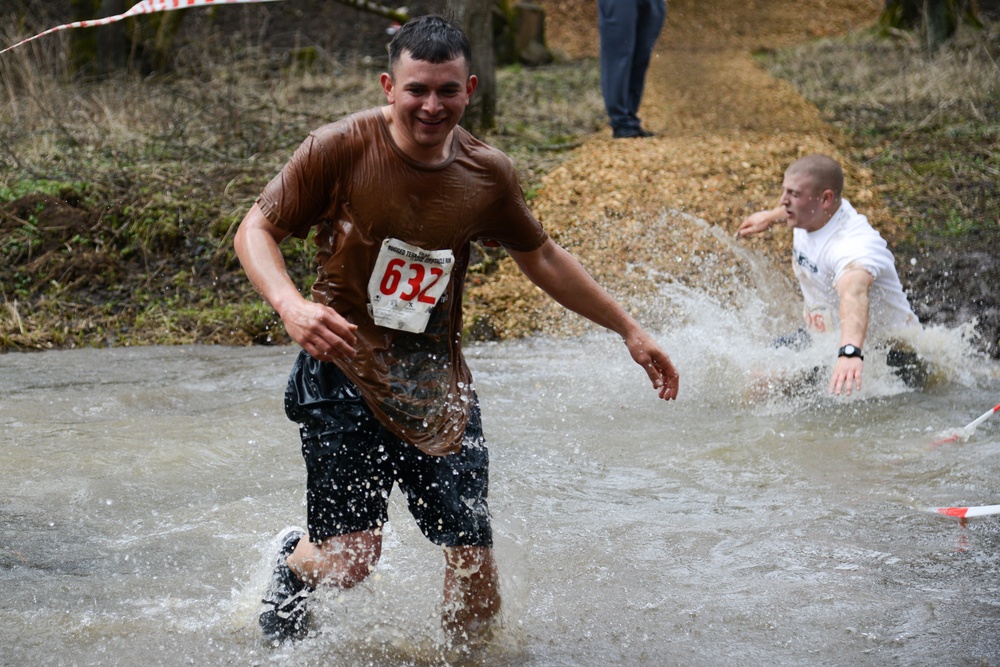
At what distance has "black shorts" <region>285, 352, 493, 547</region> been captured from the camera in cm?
318

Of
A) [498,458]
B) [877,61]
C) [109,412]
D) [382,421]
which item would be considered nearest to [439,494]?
[382,421]

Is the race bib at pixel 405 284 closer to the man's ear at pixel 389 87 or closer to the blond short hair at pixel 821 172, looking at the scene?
the man's ear at pixel 389 87

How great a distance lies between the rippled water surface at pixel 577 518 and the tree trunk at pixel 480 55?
4.38 m

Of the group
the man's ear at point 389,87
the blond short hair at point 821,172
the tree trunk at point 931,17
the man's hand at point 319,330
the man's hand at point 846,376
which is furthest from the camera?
the tree trunk at point 931,17

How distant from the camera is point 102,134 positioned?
10266mm

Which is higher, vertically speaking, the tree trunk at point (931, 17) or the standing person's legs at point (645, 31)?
the tree trunk at point (931, 17)

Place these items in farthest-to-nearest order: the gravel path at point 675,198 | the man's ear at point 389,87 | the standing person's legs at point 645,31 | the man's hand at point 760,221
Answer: the standing person's legs at point 645,31 < the gravel path at point 675,198 < the man's hand at point 760,221 < the man's ear at point 389,87

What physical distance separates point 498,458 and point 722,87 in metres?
10.2

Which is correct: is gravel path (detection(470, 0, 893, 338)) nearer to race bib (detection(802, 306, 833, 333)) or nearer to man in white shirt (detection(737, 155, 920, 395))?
race bib (detection(802, 306, 833, 333))

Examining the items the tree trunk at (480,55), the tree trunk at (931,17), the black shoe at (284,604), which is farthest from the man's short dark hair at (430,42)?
the tree trunk at (931,17)

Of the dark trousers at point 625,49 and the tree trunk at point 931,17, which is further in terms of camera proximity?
the tree trunk at point 931,17

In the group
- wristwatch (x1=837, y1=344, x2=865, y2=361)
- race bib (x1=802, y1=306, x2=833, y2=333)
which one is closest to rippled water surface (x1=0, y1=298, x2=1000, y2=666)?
race bib (x1=802, y1=306, x2=833, y2=333)

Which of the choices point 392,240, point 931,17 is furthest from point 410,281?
point 931,17

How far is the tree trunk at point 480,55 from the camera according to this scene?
34.7 feet
